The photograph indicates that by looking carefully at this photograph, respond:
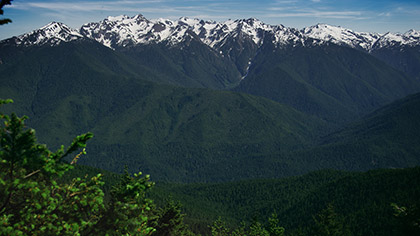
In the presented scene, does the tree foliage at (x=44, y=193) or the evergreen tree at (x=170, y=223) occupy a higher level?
the tree foliage at (x=44, y=193)

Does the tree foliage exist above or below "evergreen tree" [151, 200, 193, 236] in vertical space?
above

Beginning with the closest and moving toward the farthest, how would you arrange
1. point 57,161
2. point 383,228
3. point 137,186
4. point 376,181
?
point 57,161 < point 137,186 < point 383,228 < point 376,181

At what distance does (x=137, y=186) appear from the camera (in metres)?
15.7

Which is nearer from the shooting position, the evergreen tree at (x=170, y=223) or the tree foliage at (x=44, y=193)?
the tree foliage at (x=44, y=193)

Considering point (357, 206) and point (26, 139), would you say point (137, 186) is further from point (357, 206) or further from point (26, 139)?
point (357, 206)

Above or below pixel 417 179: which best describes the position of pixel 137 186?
above

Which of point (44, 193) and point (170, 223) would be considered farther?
point (170, 223)

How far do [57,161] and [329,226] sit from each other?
56608mm

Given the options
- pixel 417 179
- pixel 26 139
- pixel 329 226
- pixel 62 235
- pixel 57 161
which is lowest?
pixel 417 179

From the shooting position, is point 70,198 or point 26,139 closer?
point 26,139

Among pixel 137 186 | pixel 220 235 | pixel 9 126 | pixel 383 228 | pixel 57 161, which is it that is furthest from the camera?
pixel 383 228

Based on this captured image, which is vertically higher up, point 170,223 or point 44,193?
point 44,193

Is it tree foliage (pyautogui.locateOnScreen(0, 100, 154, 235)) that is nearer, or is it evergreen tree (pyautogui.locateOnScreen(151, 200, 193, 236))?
tree foliage (pyautogui.locateOnScreen(0, 100, 154, 235))

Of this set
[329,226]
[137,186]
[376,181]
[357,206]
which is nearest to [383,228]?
[357,206]
